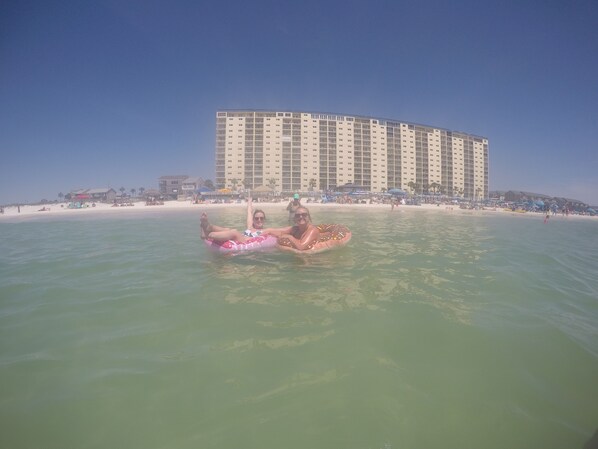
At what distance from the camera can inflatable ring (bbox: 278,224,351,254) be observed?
6.80 metres

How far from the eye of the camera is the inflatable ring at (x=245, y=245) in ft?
22.7

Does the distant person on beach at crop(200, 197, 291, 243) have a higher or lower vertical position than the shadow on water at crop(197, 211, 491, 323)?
higher

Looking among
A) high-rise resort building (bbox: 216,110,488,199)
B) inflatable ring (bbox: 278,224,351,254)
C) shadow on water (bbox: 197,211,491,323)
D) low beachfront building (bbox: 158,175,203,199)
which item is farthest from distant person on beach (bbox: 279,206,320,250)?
low beachfront building (bbox: 158,175,203,199)

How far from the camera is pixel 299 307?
378 centimetres

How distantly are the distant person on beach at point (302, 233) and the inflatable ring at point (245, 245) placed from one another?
1.73ft

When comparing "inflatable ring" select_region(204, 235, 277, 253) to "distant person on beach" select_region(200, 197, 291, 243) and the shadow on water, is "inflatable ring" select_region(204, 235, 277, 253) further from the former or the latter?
the shadow on water

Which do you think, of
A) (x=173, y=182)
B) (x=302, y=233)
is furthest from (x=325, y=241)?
(x=173, y=182)

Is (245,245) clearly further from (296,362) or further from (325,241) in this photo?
(296,362)

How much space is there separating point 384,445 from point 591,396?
1940mm

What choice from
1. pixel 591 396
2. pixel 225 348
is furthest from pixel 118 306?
pixel 591 396

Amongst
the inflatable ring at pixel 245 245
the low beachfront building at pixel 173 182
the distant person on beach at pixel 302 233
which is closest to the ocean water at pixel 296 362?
the distant person on beach at pixel 302 233

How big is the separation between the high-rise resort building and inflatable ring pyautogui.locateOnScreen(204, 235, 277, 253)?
6840 cm

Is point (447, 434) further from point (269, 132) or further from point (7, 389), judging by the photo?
point (269, 132)

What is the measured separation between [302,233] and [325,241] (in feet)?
2.36
